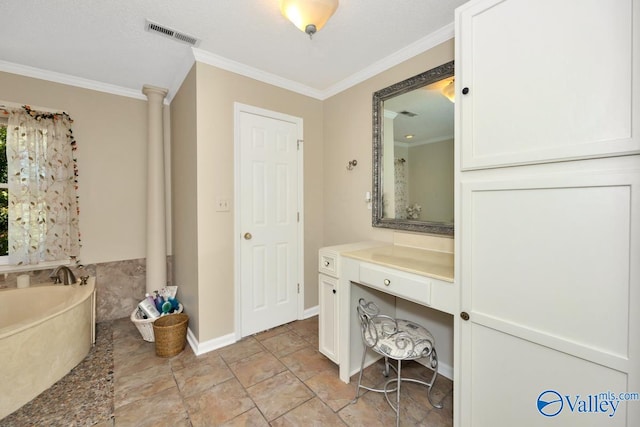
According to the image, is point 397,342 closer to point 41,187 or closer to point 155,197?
point 155,197

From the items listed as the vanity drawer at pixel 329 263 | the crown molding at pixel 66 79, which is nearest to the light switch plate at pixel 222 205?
the vanity drawer at pixel 329 263

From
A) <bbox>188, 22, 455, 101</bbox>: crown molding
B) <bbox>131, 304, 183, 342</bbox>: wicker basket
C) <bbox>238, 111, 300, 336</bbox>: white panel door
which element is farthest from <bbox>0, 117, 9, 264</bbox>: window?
<bbox>238, 111, 300, 336</bbox>: white panel door

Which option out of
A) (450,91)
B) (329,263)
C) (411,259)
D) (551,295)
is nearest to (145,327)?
(329,263)

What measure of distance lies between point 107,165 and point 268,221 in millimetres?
1786

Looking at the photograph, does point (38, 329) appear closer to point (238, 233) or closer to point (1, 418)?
point (1, 418)

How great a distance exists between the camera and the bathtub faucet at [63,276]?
247 centimetres

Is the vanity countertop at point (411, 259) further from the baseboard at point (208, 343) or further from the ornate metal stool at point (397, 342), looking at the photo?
the baseboard at point (208, 343)

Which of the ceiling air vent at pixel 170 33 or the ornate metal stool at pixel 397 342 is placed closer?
the ornate metal stool at pixel 397 342

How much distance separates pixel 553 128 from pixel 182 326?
267 cm

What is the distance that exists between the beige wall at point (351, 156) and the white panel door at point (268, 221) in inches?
14.8

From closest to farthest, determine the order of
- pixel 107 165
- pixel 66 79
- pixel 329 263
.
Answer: pixel 329 263, pixel 66 79, pixel 107 165

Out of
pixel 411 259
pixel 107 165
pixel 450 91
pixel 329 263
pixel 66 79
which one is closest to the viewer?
pixel 411 259

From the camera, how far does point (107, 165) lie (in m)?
2.82

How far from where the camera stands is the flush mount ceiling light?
151 cm
